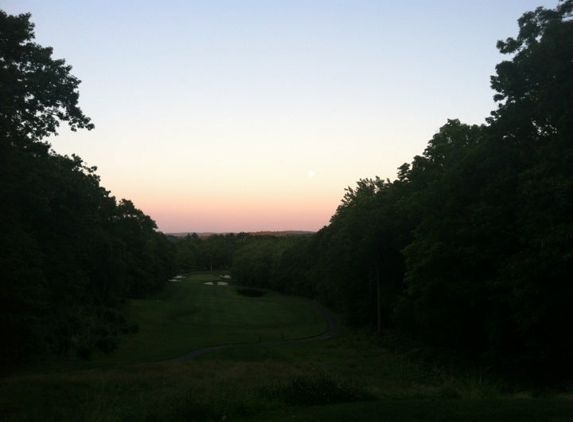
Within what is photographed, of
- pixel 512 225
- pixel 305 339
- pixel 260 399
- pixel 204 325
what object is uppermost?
pixel 512 225

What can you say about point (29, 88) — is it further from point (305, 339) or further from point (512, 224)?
point (305, 339)

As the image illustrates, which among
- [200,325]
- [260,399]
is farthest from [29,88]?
[200,325]

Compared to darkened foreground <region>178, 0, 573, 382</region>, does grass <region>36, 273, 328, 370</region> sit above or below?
below

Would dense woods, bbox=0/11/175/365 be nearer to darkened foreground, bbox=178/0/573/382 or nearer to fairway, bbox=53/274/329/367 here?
fairway, bbox=53/274/329/367

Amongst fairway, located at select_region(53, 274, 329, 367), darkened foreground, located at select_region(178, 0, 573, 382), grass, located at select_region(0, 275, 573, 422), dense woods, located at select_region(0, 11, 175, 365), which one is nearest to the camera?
grass, located at select_region(0, 275, 573, 422)

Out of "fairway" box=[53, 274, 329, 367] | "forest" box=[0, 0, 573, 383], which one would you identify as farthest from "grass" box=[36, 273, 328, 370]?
"forest" box=[0, 0, 573, 383]

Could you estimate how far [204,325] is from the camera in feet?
215

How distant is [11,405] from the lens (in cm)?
1302

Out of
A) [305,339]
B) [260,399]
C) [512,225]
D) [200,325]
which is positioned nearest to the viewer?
[260,399]

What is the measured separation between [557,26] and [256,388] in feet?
62.1

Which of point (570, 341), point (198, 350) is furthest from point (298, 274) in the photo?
point (570, 341)

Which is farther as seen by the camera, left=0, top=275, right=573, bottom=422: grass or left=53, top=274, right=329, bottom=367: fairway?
left=53, top=274, right=329, bottom=367: fairway

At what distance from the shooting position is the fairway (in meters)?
42.8

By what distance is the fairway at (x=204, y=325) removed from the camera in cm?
4284
